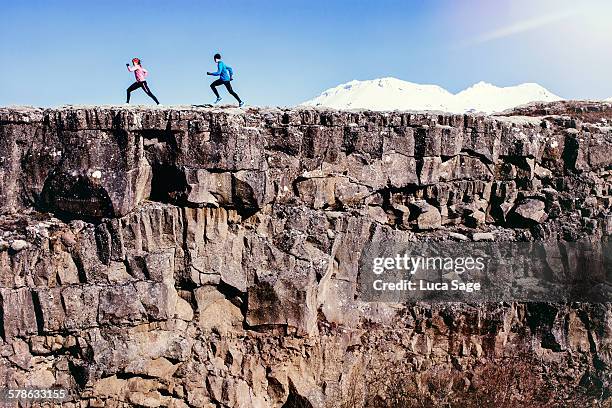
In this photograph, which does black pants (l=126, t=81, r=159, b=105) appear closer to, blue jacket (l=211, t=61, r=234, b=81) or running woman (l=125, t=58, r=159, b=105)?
running woman (l=125, t=58, r=159, b=105)

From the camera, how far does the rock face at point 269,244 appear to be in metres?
15.8

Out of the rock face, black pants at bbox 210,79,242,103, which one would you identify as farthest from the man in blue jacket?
the rock face

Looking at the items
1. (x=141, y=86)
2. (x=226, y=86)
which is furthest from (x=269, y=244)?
(x=141, y=86)

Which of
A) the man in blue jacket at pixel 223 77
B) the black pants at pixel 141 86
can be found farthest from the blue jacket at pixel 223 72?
the black pants at pixel 141 86

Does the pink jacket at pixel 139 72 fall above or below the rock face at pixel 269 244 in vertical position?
above

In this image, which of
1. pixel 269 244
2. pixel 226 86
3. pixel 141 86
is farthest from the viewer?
pixel 226 86

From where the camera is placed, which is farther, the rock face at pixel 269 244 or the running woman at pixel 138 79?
the running woman at pixel 138 79

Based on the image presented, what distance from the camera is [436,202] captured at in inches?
768

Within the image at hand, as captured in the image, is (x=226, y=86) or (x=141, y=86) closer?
(x=141, y=86)

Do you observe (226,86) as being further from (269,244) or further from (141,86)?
(269,244)

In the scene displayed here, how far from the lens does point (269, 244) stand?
17.2 metres

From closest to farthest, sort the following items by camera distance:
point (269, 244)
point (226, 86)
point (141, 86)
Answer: point (269, 244), point (141, 86), point (226, 86)

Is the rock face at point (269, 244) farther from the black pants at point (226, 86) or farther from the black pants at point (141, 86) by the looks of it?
the black pants at point (141, 86)

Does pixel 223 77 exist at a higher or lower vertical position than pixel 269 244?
higher
